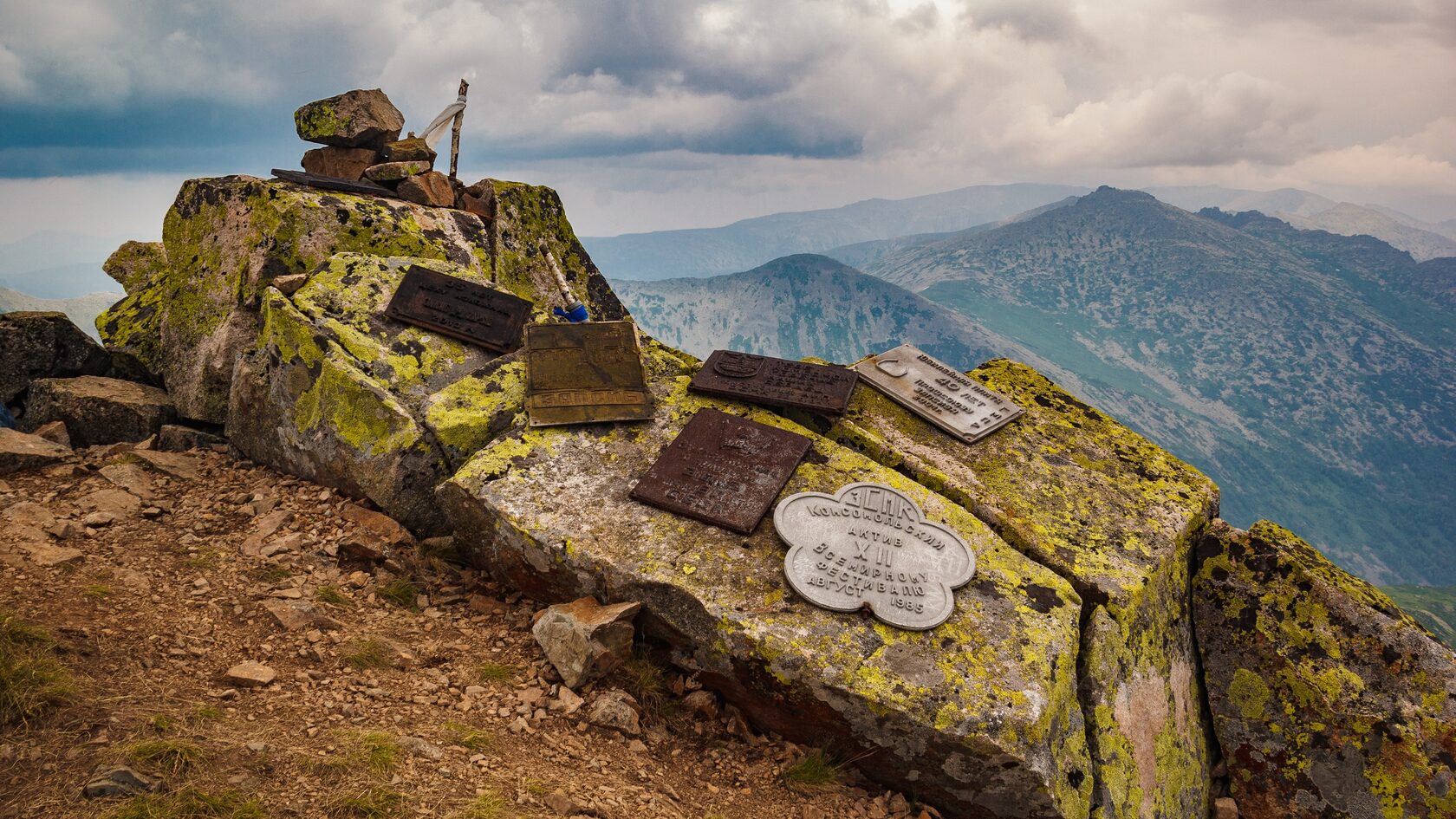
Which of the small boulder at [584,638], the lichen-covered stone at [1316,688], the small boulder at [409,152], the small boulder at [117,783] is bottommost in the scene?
the lichen-covered stone at [1316,688]

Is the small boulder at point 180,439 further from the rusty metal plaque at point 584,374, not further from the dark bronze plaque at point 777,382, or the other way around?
the dark bronze plaque at point 777,382

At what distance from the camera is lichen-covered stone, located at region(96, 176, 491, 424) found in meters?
10.3

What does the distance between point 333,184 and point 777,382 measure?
350 inches

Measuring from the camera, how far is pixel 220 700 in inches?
208

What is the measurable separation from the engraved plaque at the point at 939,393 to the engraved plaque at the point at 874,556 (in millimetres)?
2455

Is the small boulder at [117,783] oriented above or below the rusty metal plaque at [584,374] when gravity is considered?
below

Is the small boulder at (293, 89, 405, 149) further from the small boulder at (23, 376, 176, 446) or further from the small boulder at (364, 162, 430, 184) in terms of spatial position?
the small boulder at (23, 376, 176, 446)

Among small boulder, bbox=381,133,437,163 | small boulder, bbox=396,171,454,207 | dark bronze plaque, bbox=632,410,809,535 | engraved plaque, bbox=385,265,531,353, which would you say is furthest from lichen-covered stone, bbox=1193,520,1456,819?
small boulder, bbox=381,133,437,163

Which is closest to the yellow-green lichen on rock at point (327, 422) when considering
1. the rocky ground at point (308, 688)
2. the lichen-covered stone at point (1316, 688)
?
the rocky ground at point (308, 688)

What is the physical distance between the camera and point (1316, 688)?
8.19m

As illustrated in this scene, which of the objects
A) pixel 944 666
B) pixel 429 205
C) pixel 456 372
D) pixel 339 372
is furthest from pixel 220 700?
pixel 429 205

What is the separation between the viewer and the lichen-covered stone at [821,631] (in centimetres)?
588

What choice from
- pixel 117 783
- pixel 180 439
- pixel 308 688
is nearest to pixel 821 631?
pixel 308 688

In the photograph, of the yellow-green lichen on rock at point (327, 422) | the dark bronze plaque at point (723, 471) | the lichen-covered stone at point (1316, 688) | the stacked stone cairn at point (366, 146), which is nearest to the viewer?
the dark bronze plaque at point (723, 471)
